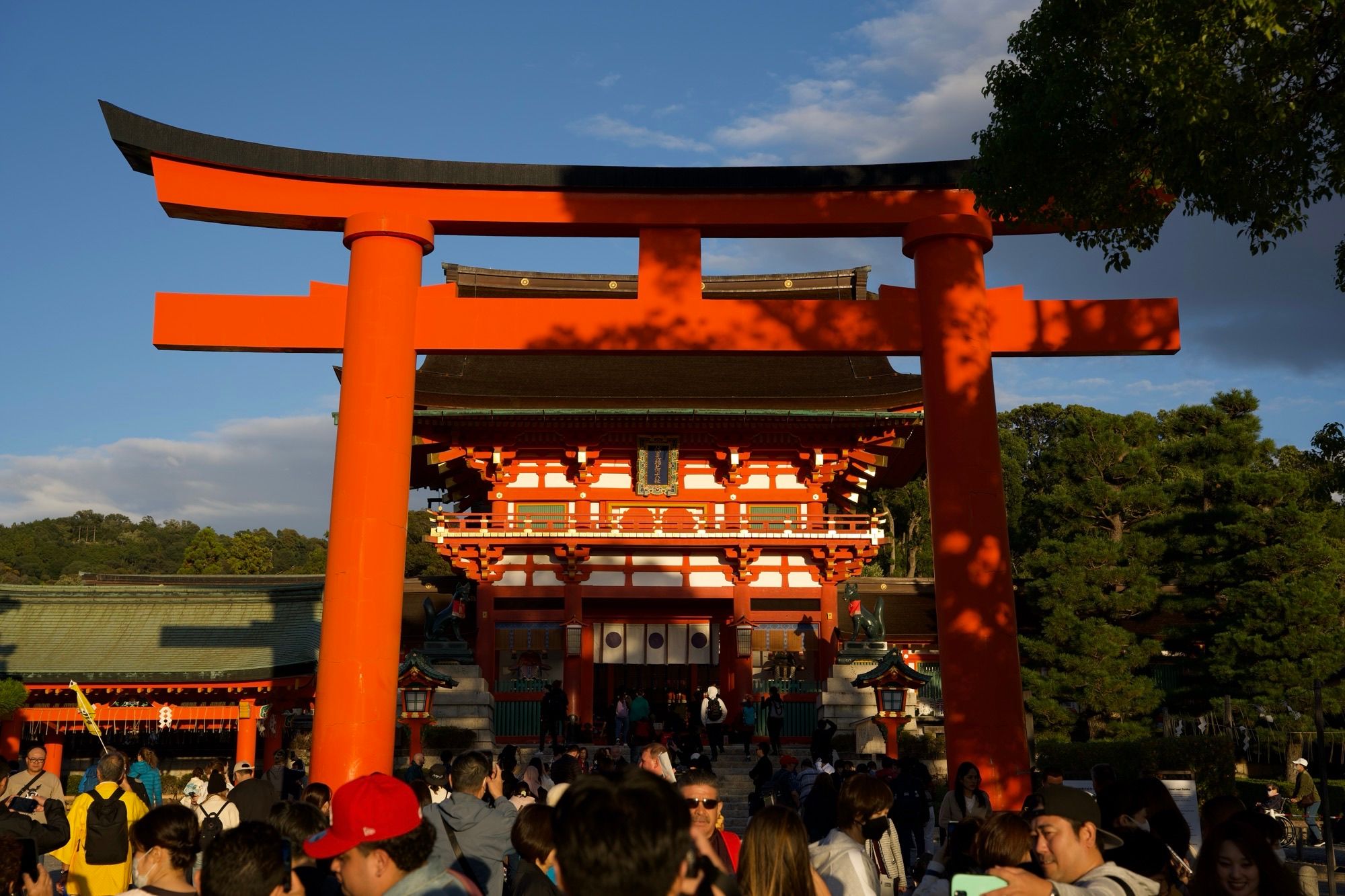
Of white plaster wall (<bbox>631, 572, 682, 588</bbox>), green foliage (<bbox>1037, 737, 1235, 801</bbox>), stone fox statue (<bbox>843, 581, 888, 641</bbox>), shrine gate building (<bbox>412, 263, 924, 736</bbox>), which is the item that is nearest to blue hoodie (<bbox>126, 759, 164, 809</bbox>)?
green foliage (<bbox>1037, 737, 1235, 801</bbox>)

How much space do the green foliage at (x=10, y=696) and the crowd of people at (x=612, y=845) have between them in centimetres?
1164

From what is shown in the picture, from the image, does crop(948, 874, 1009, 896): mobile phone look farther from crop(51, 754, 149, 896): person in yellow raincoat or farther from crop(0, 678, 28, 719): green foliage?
crop(0, 678, 28, 719): green foliage

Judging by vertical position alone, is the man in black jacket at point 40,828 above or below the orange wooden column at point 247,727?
above

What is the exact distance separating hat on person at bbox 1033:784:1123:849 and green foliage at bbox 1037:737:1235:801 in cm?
1212

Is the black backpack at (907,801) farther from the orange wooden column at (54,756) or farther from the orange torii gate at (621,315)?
the orange wooden column at (54,756)

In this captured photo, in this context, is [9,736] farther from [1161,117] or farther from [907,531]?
[907,531]

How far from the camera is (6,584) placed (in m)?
20.9

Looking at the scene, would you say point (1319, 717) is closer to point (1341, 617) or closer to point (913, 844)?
point (913, 844)

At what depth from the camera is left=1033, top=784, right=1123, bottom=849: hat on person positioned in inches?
169

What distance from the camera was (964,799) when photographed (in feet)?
28.0

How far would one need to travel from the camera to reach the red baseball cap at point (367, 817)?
11.3 ft

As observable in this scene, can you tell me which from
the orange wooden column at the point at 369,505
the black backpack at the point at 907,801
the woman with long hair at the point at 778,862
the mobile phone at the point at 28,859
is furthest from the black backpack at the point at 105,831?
the black backpack at the point at 907,801

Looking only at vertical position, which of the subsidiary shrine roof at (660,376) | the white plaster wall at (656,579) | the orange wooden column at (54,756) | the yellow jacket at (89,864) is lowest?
the orange wooden column at (54,756)

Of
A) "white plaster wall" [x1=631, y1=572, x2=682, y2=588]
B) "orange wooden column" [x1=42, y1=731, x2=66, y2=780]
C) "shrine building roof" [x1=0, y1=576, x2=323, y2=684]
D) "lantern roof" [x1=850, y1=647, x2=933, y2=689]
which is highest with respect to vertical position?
"white plaster wall" [x1=631, y1=572, x2=682, y2=588]
